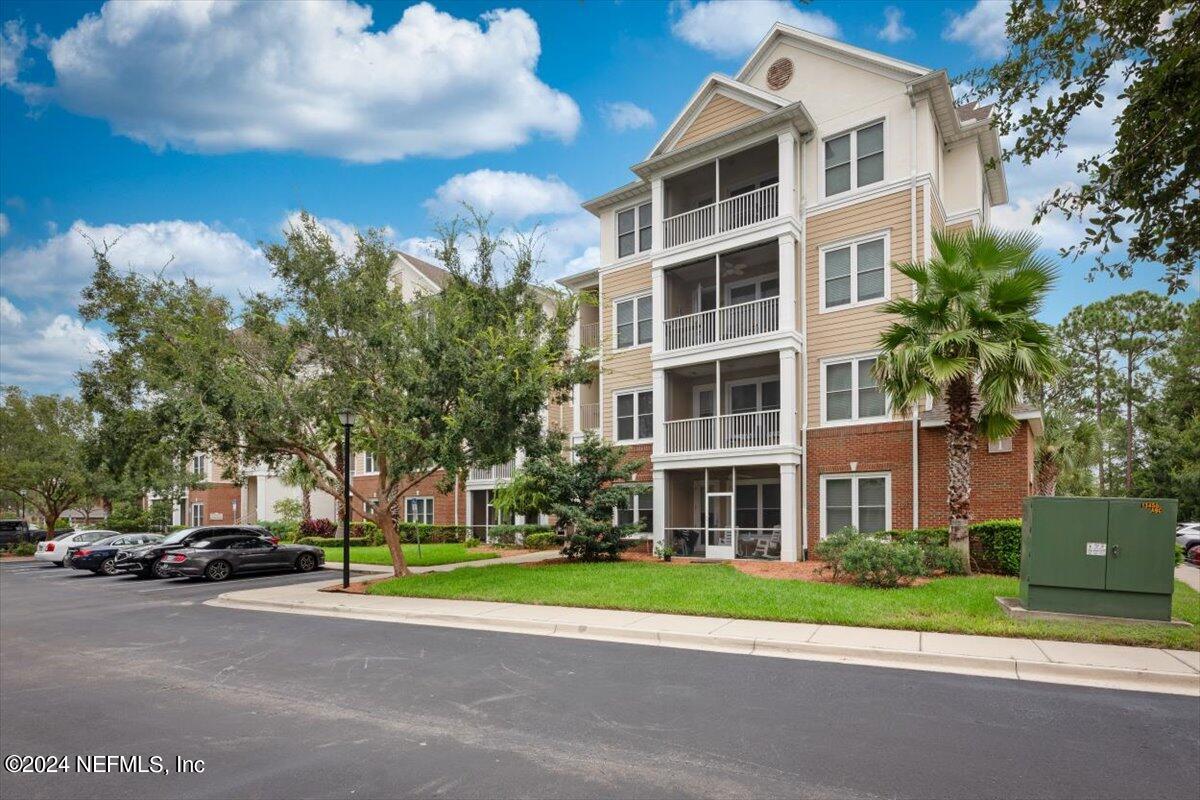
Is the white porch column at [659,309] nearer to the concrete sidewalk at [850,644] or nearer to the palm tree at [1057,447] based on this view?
the palm tree at [1057,447]

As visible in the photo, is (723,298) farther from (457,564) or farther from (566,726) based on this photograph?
(566,726)

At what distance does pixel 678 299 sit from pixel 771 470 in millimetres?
6730

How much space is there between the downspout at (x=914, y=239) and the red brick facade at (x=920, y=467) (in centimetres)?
11

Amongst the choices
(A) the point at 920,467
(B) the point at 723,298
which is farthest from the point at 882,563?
(B) the point at 723,298

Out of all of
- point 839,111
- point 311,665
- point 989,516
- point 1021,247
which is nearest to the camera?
point 311,665

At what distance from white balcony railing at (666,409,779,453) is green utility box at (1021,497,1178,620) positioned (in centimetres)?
999

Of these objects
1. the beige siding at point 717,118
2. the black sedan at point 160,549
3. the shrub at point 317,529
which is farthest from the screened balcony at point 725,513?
the shrub at point 317,529

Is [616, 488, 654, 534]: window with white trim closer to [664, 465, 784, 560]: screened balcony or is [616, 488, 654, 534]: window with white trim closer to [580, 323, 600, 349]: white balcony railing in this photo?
[664, 465, 784, 560]: screened balcony

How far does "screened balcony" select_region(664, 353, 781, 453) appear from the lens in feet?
70.7

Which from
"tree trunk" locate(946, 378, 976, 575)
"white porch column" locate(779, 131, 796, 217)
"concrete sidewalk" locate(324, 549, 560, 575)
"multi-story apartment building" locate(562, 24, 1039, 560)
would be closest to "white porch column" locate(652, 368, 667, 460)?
"multi-story apartment building" locate(562, 24, 1039, 560)

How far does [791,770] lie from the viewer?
214 inches

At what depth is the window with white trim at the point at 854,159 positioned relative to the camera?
20562 mm

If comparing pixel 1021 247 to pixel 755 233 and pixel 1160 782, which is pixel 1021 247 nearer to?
pixel 755 233

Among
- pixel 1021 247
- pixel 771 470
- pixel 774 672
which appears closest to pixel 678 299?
pixel 771 470
